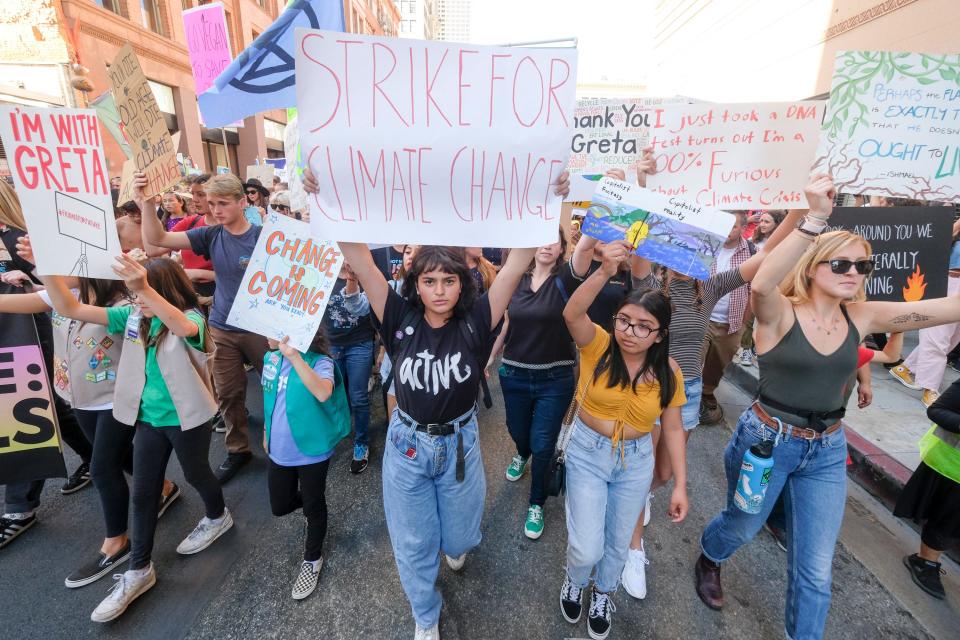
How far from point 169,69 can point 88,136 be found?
650 inches

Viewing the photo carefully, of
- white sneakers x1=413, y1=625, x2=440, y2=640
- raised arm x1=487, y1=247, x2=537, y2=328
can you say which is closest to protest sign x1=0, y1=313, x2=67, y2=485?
white sneakers x1=413, y1=625, x2=440, y2=640

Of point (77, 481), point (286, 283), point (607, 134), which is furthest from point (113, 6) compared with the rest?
point (607, 134)

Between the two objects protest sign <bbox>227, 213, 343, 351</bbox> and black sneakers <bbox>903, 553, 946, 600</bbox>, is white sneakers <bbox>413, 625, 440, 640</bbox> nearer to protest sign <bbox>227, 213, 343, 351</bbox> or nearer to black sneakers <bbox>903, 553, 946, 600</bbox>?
protest sign <bbox>227, 213, 343, 351</bbox>

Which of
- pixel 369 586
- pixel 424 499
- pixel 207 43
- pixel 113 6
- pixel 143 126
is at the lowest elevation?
pixel 369 586

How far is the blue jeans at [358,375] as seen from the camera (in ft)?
12.2

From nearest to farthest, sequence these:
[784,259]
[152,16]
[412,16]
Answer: [784,259] < [152,16] < [412,16]

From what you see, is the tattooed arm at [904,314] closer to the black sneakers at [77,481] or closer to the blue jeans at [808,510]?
the blue jeans at [808,510]

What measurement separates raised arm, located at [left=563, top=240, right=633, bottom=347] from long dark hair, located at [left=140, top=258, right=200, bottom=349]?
7.18 feet

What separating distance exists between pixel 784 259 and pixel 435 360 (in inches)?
63.1

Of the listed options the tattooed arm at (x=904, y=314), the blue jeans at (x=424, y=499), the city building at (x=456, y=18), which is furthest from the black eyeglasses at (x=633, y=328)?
the city building at (x=456, y=18)

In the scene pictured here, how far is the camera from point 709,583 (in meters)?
2.57

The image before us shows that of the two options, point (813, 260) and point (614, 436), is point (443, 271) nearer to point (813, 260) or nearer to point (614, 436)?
point (614, 436)

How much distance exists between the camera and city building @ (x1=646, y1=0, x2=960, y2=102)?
9.71m

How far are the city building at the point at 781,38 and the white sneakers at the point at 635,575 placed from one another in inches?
486
